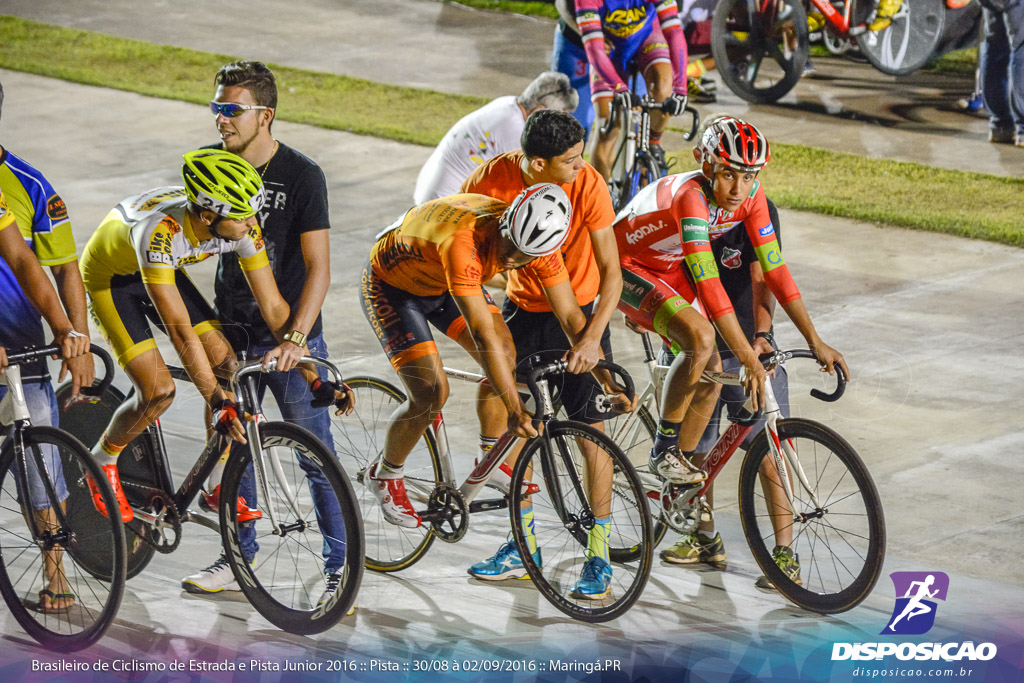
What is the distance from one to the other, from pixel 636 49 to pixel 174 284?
5.34m

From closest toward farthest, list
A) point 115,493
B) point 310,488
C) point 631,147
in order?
1. point 115,493
2. point 310,488
3. point 631,147

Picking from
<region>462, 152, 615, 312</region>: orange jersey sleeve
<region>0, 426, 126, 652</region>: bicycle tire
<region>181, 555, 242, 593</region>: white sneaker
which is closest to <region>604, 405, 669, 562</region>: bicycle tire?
<region>462, 152, 615, 312</region>: orange jersey sleeve

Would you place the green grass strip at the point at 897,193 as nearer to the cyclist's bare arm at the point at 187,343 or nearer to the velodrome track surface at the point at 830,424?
the velodrome track surface at the point at 830,424

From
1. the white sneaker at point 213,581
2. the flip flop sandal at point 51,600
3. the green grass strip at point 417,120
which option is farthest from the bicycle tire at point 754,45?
the flip flop sandal at point 51,600

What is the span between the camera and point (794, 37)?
1270cm

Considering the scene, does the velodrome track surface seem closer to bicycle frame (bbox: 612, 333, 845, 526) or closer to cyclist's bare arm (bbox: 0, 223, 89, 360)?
bicycle frame (bbox: 612, 333, 845, 526)

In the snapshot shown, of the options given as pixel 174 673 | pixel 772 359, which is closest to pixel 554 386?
pixel 772 359

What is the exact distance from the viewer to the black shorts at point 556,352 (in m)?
4.82

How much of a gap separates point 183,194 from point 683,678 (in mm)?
2197

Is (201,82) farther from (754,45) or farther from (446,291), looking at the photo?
(446,291)

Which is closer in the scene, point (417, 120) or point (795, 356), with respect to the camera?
point (795, 356)

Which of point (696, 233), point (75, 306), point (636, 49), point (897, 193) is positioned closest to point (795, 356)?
point (696, 233)

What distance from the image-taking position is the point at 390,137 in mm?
11781

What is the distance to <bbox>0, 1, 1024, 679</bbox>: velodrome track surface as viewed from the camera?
4.53 metres
